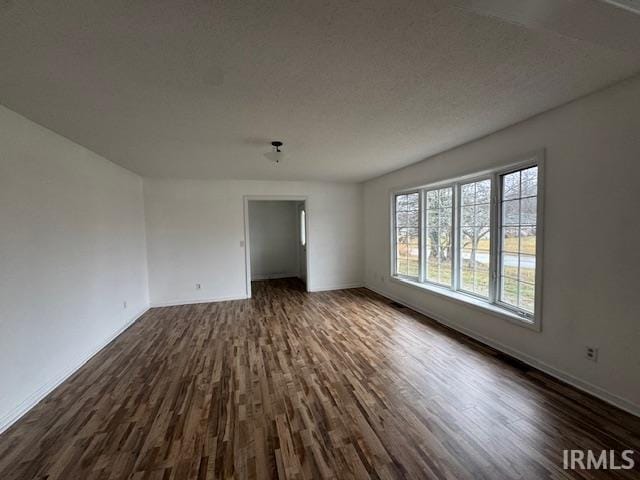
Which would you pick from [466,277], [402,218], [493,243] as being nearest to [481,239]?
[493,243]

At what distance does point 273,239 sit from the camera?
7367mm

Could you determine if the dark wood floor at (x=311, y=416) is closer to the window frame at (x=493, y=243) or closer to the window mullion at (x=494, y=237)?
the window frame at (x=493, y=243)

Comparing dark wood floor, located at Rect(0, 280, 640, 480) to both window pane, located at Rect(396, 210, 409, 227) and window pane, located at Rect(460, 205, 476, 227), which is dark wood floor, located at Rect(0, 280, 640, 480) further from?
window pane, located at Rect(396, 210, 409, 227)

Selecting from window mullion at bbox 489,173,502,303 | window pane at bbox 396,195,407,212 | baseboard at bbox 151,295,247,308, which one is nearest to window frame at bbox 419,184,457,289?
window pane at bbox 396,195,407,212

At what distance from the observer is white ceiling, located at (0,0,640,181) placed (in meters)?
1.20

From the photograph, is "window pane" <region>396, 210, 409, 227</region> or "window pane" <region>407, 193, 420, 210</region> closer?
"window pane" <region>407, 193, 420, 210</region>

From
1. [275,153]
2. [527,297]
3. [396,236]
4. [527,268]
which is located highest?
[275,153]

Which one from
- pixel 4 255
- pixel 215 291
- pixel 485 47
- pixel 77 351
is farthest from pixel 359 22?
pixel 215 291

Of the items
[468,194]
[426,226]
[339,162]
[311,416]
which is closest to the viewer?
[311,416]

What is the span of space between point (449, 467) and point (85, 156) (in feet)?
14.4

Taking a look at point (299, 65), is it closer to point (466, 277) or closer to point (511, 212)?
point (511, 212)

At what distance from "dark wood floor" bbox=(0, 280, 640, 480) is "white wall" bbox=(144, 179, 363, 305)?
5.95 ft

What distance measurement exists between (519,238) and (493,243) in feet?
0.89

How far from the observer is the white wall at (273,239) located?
722cm
